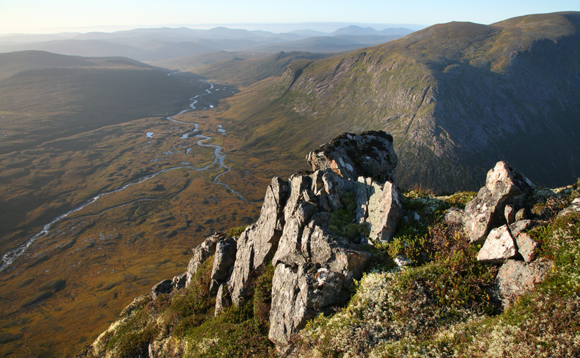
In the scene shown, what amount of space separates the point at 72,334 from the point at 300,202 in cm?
9905

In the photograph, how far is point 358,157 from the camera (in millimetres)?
30219

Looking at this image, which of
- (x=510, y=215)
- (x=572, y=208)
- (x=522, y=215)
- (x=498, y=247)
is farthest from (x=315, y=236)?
(x=572, y=208)

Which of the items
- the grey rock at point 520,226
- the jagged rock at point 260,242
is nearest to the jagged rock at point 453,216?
the grey rock at point 520,226

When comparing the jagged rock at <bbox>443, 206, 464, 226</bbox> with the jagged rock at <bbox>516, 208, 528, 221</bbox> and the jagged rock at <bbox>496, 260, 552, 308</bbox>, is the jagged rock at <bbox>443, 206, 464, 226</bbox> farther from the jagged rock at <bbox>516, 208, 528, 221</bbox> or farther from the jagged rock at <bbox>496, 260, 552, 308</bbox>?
the jagged rock at <bbox>496, 260, 552, 308</bbox>

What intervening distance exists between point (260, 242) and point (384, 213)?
37.0 feet

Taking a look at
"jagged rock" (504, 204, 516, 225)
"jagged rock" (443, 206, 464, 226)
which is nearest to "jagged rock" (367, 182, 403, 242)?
"jagged rock" (443, 206, 464, 226)

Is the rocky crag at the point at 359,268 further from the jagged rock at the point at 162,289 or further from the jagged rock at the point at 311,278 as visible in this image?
the jagged rock at the point at 162,289

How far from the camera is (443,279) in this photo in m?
14.2

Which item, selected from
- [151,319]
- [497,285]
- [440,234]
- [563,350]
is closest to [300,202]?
[440,234]

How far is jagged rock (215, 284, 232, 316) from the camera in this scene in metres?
23.5

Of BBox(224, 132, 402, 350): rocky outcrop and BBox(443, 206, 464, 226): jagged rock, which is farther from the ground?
BBox(443, 206, 464, 226): jagged rock

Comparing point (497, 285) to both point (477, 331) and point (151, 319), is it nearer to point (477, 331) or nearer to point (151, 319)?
point (477, 331)

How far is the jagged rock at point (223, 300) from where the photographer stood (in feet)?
77.1

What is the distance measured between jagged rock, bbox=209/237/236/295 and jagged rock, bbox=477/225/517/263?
21143 millimetres
